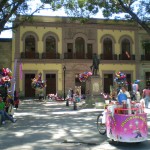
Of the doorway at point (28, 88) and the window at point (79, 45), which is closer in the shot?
the doorway at point (28, 88)

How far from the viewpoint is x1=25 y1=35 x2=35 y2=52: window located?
36.2 metres

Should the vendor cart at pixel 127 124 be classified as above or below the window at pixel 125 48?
below

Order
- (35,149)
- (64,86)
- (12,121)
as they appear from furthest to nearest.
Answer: (64,86), (12,121), (35,149)

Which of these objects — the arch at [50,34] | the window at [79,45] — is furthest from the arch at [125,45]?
the arch at [50,34]

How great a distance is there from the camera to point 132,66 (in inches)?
1531

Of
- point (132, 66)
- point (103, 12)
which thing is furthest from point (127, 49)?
point (103, 12)

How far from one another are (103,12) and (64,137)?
15187 mm

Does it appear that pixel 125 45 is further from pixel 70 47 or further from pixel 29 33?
pixel 29 33

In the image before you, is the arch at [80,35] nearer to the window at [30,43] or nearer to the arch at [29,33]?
the arch at [29,33]

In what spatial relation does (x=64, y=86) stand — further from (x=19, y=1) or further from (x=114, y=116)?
(x=114, y=116)

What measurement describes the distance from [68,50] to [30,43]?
497 centimetres

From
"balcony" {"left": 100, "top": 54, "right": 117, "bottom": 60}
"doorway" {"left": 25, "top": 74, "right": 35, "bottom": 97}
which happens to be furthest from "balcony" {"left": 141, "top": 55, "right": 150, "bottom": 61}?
"doorway" {"left": 25, "top": 74, "right": 35, "bottom": 97}

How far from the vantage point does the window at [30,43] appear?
119ft

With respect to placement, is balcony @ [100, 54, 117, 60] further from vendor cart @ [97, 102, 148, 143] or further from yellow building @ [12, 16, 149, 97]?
vendor cart @ [97, 102, 148, 143]
